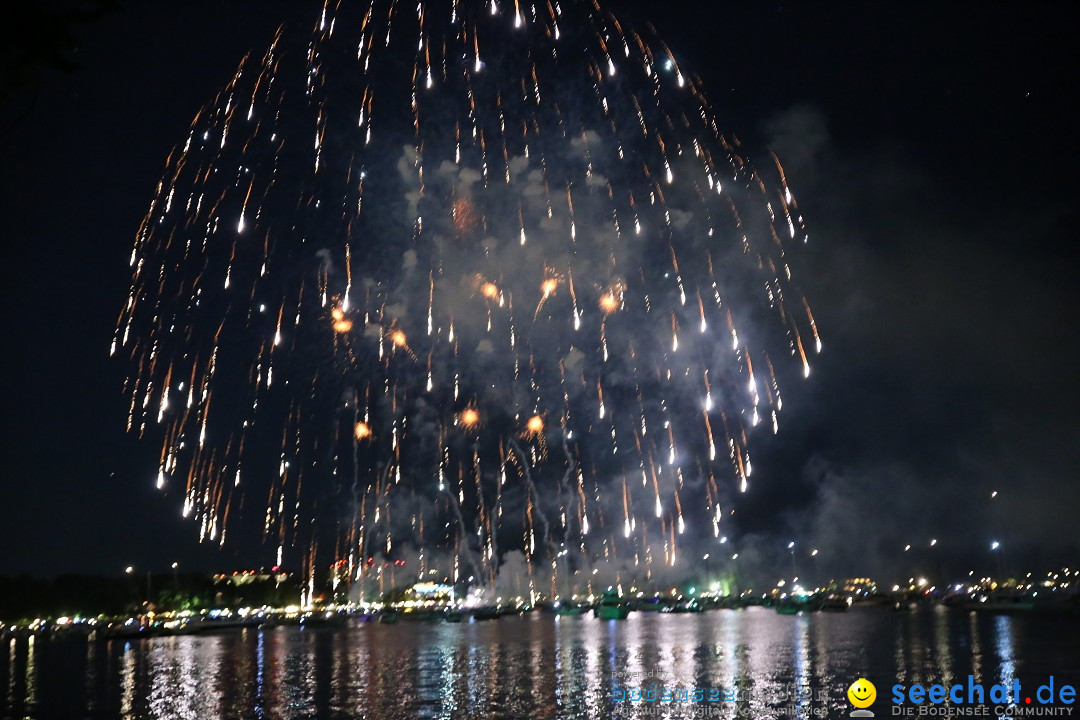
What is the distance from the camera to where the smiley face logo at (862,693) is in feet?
75.4

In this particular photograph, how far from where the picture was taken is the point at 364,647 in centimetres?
5800

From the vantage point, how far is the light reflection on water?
81.1ft

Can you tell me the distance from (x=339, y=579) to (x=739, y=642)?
155 metres

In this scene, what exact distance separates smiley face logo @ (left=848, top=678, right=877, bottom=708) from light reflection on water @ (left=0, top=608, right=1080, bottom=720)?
319 millimetres

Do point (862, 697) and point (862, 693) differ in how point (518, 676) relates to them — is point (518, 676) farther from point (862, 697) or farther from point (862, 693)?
point (862, 697)

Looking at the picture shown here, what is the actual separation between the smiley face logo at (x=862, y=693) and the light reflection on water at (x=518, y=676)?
319 millimetres

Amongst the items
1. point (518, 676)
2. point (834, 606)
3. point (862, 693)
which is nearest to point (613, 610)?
point (834, 606)

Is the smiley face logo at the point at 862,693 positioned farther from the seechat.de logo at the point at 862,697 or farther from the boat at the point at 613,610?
the boat at the point at 613,610

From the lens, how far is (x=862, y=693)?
80.7ft

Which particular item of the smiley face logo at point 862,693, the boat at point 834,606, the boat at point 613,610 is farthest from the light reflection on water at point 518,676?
the boat at point 834,606

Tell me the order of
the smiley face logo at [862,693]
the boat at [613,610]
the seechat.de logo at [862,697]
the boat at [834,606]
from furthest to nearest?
the boat at [834,606]
the boat at [613,610]
the smiley face logo at [862,693]
the seechat.de logo at [862,697]

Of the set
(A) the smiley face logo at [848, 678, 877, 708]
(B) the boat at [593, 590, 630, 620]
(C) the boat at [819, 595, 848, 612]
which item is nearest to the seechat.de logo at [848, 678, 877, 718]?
(A) the smiley face logo at [848, 678, 877, 708]

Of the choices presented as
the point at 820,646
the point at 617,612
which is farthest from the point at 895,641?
the point at 617,612

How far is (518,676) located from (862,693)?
39.8ft
